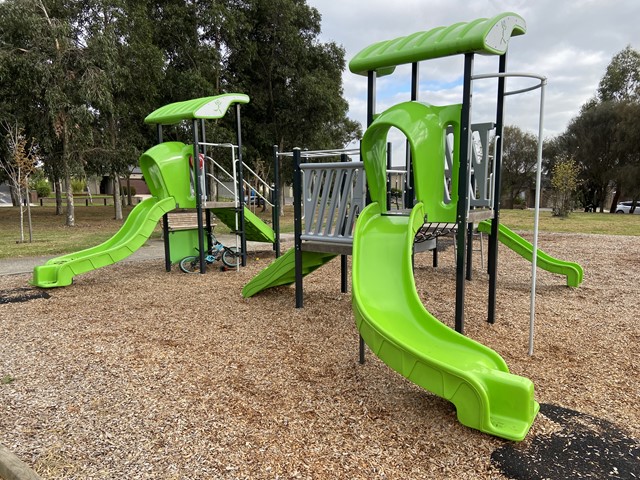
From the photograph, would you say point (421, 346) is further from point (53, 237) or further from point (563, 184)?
point (563, 184)

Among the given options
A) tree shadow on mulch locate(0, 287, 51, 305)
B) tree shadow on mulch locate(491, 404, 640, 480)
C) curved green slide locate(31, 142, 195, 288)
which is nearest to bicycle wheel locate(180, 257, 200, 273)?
curved green slide locate(31, 142, 195, 288)

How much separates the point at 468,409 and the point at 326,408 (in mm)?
947

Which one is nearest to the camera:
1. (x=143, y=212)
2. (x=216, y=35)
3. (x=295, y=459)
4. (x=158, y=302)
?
(x=295, y=459)

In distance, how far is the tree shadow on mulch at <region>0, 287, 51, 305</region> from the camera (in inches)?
244

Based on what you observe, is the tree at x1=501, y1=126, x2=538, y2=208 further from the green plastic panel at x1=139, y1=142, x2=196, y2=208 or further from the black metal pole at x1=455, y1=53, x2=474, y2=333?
the black metal pole at x1=455, y1=53, x2=474, y2=333

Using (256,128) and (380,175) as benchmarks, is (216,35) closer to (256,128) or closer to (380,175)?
(256,128)

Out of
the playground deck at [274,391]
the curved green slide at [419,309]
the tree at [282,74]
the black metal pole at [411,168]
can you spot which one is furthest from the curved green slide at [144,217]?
the tree at [282,74]

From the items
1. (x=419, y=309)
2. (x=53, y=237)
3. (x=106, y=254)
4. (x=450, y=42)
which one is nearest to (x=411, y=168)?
(x=450, y=42)

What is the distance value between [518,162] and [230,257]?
42048 mm

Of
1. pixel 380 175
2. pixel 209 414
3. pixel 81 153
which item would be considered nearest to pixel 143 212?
pixel 380 175

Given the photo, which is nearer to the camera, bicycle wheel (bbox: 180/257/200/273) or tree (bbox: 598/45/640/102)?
bicycle wheel (bbox: 180/257/200/273)

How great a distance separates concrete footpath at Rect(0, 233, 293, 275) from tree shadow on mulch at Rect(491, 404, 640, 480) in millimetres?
8507

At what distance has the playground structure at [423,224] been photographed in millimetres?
2705

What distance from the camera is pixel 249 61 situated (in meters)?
20.3
